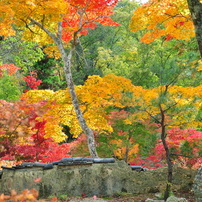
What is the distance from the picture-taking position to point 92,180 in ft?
21.0

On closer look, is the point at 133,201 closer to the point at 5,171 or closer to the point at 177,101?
the point at 177,101

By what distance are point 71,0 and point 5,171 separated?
5.33m

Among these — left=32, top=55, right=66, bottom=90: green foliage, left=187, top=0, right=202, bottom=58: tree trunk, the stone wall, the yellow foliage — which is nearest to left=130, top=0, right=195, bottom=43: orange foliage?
the yellow foliage

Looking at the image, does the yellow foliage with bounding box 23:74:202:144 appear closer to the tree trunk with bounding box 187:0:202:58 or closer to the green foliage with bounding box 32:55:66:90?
the tree trunk with bounding box 187:0:202:58

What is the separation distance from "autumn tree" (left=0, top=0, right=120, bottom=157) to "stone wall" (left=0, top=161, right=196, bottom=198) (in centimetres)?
136

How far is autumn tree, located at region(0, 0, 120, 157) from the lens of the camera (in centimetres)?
698

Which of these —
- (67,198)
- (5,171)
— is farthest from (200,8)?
(5,171)

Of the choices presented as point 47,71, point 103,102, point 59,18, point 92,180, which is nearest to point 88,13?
point 59,18

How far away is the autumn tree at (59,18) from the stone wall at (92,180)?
4.45 ft

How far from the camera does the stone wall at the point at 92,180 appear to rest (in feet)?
20.9

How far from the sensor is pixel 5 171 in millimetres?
6664

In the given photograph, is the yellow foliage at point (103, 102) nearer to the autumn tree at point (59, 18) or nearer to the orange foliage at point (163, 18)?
the autumn tree at point (59, 18)

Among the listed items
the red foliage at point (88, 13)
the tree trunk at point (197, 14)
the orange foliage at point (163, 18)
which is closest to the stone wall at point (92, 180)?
the orange foliage at point (163, 18)

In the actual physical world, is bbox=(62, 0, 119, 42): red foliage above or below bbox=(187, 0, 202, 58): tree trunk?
above
